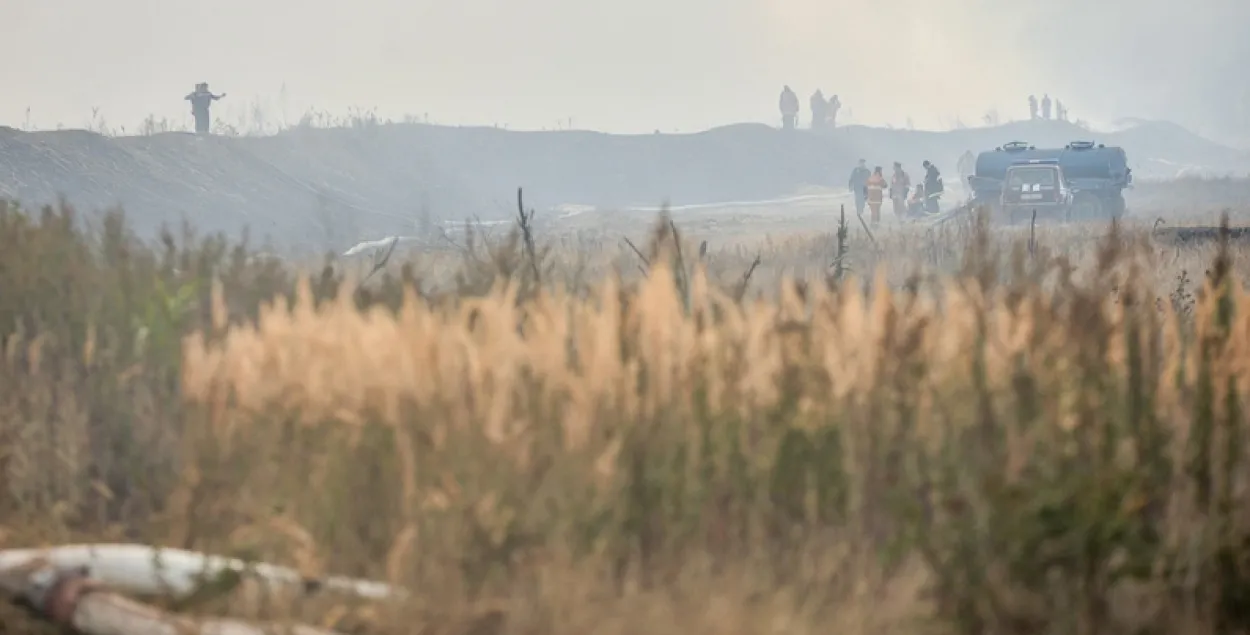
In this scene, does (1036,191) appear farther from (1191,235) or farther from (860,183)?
(1191,235)

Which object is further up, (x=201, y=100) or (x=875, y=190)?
(x=201, y=100)

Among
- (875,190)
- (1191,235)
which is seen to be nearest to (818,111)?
(875,190)

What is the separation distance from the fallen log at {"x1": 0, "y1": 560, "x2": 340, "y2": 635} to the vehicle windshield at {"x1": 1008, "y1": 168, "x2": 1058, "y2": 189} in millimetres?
20653

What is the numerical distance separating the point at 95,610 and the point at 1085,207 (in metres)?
21.8

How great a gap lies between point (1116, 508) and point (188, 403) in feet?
9.73

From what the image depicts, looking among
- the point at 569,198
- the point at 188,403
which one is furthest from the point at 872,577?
the point at 569,198

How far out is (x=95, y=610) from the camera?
14.5ft


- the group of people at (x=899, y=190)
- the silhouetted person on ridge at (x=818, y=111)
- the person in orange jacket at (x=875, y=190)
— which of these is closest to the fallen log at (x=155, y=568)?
the person in orange jacket at (x=875, y=190)

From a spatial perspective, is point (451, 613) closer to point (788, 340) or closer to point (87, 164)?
point (788, 340)

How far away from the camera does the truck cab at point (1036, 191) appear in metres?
23.9

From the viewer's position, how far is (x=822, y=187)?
153 feet

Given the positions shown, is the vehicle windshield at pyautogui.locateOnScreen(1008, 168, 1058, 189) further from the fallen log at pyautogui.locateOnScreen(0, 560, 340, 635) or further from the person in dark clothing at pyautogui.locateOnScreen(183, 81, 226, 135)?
the fallen log at pyautogui.locateOnScreen(0, 560, 340, 635)

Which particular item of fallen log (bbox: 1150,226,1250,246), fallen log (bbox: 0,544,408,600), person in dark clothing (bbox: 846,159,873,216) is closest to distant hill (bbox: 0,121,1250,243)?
person in dark clothing (bbox: 846,159,873,216)

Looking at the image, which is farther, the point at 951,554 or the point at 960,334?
the point at 960,334
